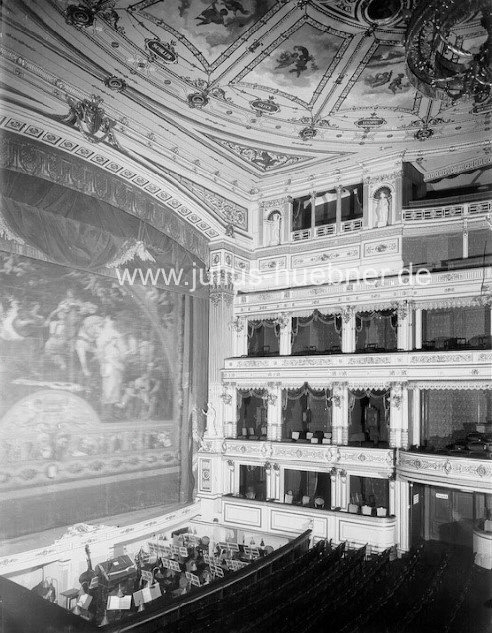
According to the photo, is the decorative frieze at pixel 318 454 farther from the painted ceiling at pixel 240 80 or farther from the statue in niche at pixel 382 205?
the painted ceiling at pixel 240 80

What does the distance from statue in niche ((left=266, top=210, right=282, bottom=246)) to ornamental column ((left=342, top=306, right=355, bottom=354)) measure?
315 cm

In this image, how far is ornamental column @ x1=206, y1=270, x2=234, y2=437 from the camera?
15.7 metres

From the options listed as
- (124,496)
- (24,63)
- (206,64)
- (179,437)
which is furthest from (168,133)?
(124,496)

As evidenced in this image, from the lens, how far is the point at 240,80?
11.9 m

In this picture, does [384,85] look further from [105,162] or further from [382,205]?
[105,162]

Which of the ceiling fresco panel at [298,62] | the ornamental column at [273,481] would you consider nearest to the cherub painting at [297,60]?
the ceiling fresco panel at [298,62]

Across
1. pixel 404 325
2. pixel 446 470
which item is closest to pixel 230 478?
pixel 446 470

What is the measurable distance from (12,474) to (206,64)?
9027mm

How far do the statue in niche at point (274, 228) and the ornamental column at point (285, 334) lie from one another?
7.42ft

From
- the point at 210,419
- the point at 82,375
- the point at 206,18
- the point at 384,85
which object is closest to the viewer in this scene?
the point at 206,18

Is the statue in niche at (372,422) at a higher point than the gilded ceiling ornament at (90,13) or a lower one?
lower

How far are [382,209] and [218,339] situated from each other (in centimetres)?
566

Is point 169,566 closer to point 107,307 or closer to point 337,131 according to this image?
point 107,307

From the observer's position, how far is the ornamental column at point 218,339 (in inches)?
617
